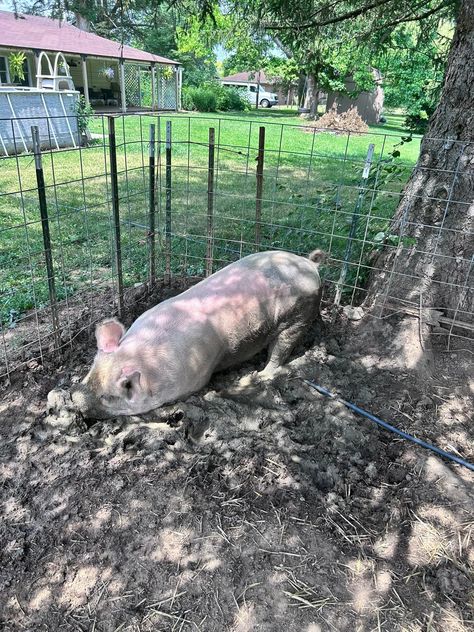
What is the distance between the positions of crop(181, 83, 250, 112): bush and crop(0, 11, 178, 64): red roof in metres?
5.62

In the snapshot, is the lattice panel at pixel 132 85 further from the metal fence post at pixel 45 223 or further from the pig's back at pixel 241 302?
the pig's back at pixel 241 302

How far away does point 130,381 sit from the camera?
9.77 ft

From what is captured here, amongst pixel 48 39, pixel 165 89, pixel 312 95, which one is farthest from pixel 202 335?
pixel 165 89

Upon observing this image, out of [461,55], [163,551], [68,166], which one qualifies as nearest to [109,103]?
[68,166]

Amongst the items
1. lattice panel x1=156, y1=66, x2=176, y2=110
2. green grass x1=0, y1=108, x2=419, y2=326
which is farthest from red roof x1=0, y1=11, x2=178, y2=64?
green grass x1=0, y1=108, x2=419, y2=326

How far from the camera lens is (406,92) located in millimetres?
25125

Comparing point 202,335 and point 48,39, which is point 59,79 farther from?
point 202,335

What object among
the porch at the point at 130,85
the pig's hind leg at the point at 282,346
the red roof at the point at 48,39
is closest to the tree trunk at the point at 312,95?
the porch at the point at 130,85

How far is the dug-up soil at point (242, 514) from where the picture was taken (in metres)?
2.20

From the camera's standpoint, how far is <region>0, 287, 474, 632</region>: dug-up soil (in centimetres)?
Answer: 220

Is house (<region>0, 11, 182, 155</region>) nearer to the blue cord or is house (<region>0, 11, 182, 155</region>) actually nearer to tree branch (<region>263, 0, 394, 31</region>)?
tree branch (<region>263, 0, 394, 31</region>)

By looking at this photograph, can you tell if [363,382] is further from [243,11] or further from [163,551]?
[243,11]

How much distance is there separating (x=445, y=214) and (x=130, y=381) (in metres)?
2.74

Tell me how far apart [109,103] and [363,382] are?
29929 mm
